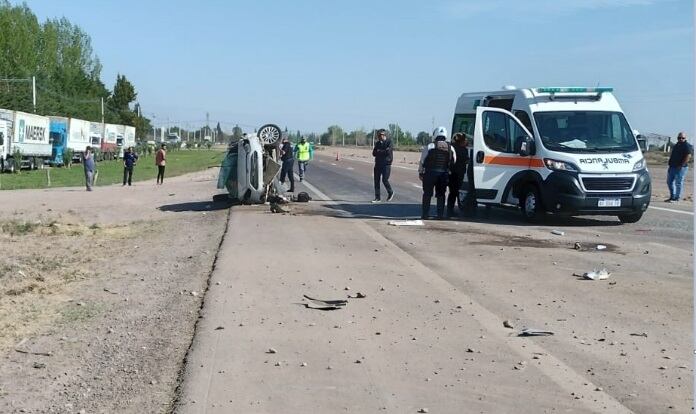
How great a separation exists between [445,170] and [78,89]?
9485 centimetres

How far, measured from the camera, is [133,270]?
422 inches

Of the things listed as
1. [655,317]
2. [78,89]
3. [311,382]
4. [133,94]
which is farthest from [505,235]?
[133,94]

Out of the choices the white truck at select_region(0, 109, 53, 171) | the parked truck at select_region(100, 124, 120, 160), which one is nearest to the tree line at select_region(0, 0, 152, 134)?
the parked truck at select_region(100, 124, 120, 160)

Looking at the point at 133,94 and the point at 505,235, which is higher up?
the point at 133,94

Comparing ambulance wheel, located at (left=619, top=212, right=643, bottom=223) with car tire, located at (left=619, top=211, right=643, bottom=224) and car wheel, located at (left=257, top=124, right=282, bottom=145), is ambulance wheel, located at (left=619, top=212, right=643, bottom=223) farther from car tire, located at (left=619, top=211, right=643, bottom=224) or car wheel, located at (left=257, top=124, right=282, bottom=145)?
car wheel, located at (left=257, top=124, right=282, bottom=145)

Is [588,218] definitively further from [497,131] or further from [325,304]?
[325,304]

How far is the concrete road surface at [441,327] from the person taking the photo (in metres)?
5.29

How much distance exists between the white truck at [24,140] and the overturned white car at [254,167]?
29367mm

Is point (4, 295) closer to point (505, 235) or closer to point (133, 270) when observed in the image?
point (133, 270)

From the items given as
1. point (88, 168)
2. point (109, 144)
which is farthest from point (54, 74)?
point (88, 168)

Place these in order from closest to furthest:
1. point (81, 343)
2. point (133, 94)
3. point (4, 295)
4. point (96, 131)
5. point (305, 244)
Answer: point (81, 343)
point (4, 295)
point (305, 244)
point (96, 131)
point (133, 94)

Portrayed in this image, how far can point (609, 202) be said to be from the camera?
14852 millimetres

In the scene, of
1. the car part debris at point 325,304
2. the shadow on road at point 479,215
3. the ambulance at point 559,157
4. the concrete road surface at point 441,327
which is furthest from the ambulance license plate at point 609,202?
the car part debris at point 325,304

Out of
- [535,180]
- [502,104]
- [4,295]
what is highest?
[502,104]
